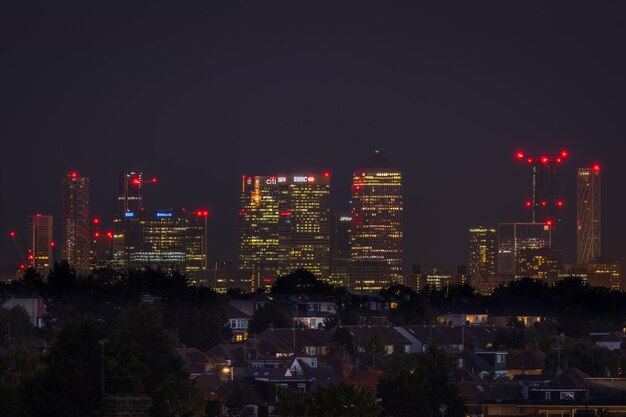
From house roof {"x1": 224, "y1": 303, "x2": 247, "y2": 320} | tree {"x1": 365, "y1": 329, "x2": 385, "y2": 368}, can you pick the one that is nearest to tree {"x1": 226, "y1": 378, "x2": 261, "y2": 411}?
tree {"x1": 365, "y1": 329, "x2": 385, "y2": 368}

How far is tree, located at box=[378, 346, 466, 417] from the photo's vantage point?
2606 inches

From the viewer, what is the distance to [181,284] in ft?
436

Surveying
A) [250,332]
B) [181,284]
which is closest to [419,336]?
[250,332]

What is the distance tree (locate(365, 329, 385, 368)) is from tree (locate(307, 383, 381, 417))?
3441cm

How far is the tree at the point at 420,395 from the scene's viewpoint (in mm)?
66188

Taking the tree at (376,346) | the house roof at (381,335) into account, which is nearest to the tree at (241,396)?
the tree at (376,346)

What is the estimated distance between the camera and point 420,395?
66500 millimetres

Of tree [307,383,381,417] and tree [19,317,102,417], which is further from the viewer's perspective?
tree [307,383,381,417]

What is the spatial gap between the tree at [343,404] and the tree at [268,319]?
58556mm

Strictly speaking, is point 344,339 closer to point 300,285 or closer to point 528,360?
point 528,360

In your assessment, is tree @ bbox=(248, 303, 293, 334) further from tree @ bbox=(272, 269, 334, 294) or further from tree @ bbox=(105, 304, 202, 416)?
tree @ bbox=(105, 304, 202, 416)

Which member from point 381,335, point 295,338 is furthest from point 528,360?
point 295,338

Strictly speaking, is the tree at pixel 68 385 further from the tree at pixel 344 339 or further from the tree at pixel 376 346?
the tree at pixel 344 339

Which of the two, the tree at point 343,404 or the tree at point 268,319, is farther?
the tree at point 268,319
